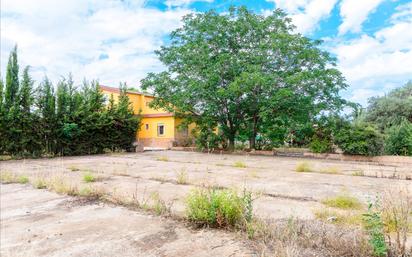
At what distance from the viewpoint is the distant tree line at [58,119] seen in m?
13.4

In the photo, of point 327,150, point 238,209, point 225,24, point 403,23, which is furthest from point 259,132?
point 238,209

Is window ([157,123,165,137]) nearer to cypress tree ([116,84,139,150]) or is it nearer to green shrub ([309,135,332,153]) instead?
cypress tree ([116,84,139,150])

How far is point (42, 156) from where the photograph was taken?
14.7 metres

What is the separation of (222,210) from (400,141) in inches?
473

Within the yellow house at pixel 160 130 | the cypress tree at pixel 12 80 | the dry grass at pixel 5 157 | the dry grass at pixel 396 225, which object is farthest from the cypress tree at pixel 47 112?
the dry grass at pixel 396 225

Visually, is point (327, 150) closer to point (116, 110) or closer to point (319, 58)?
point (319, 58)

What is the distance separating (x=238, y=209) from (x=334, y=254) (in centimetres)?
110

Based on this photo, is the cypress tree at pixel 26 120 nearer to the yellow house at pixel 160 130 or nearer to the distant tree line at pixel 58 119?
the distant tree line at pixel 58 119

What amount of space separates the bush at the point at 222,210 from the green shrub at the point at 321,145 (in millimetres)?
11514

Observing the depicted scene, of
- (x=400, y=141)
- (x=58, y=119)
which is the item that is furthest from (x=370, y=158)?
(x=58, y=119)

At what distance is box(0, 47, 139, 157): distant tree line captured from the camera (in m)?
13.4

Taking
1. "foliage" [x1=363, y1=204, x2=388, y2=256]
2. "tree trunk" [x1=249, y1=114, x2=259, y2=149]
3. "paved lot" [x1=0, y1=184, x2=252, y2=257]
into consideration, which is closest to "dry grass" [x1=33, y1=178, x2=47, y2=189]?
"paved lot" [x1=0, y1=184, x2=252, y2=257]

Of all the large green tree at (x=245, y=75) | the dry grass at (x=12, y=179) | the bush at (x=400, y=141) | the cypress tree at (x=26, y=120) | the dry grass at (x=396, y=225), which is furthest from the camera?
the large green tree at (x=245, y=75)

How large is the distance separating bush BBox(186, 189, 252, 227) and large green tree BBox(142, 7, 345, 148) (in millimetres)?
10244
